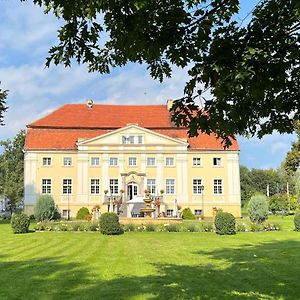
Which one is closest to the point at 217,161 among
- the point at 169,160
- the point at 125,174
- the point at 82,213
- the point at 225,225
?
the point at 169,160

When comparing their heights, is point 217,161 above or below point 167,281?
above

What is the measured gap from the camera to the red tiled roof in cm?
5250

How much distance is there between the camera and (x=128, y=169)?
5050cm

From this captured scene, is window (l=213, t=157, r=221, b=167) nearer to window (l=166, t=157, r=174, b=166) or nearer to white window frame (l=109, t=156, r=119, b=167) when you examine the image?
window (l=166, t=157, r=174, b=166)

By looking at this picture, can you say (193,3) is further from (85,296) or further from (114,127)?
(114,127)

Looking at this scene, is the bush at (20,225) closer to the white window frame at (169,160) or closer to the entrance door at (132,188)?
the entrance door at (132,188)

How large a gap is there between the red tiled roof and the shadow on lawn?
3872 centimetres

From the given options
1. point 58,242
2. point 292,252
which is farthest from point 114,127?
point 292,252

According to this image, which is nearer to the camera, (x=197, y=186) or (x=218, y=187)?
(x=197, y=186)

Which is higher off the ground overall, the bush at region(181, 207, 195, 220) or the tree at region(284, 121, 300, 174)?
the tree at region(284, 121, 300, 174)

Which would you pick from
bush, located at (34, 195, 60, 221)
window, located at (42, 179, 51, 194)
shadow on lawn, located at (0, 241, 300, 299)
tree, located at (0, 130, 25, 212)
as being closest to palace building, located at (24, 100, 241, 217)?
window, located at (42, 179, 51, 194)

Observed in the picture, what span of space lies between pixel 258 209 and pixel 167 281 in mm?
21647

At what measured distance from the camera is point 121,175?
50.2 meters

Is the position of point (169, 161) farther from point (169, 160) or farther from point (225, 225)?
point (225, 225)
